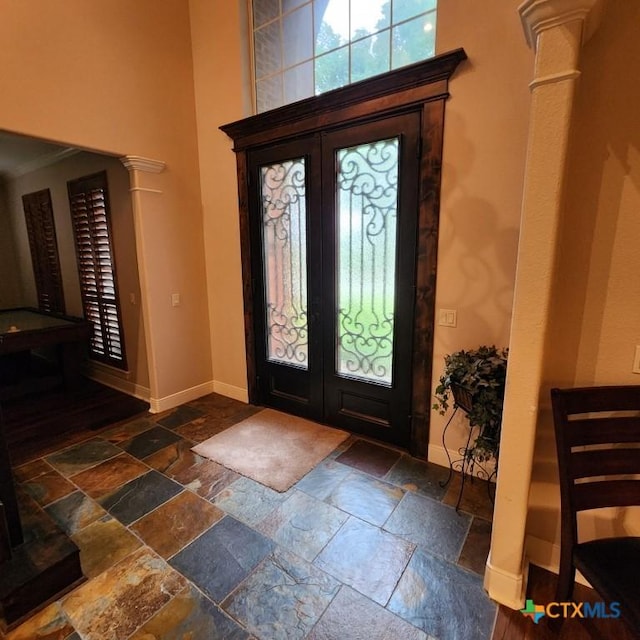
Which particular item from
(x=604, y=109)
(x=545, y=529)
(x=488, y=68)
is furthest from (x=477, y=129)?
(x=545, y=529)

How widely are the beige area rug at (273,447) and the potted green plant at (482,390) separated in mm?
1203

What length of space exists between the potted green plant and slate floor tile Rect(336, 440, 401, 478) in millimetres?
715

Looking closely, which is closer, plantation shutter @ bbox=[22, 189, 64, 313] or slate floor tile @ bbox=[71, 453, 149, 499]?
slate floor tile @ bbox=[71, 453, 149, 499]

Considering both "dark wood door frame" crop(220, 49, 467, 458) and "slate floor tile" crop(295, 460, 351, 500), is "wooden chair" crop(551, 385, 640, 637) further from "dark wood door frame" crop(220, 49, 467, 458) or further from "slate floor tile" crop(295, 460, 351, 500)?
"slate floor tile" crop(295, 460, 351, 500)

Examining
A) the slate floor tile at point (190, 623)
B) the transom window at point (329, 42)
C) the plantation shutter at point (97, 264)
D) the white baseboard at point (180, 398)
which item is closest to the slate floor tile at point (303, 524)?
the slate floor tile at point (190, 623)

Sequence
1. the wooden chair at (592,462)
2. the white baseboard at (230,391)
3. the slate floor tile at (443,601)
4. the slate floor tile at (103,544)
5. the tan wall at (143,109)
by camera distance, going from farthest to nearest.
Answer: the white baseboard at (230,391), the tan wall at (143,109), the slate floor tile at (103,544), the slate floor tile at (443,601), the wooden chair at (592,462)

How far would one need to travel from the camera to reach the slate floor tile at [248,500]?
2096 mm

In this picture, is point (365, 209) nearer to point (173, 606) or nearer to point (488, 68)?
point (488, 68)

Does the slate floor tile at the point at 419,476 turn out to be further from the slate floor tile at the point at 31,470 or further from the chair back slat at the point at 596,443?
the slate floor tile at the point at 31,470

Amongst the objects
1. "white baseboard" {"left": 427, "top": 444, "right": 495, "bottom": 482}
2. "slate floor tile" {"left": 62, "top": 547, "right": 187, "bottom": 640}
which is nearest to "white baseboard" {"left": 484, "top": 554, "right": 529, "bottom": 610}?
"white baseboard" {"left": 427, "top": 444, "right": 495, "bottom": 482}

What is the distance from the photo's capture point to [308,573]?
170 cm

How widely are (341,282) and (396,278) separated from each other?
494 millimetres

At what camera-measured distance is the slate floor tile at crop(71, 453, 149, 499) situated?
2340mm

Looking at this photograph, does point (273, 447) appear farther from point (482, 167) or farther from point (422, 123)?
point (422, 123)
